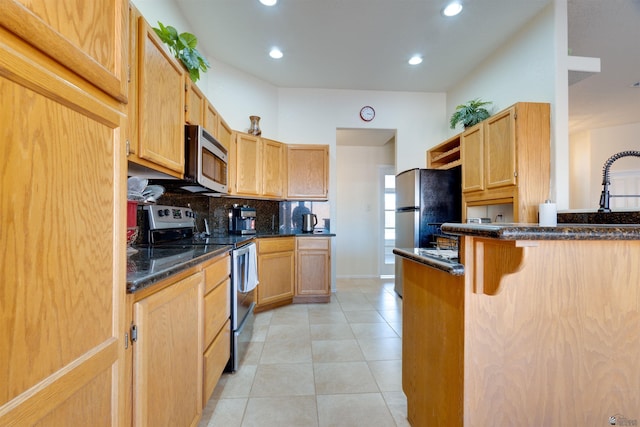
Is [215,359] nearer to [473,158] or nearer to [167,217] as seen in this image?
[167,217]

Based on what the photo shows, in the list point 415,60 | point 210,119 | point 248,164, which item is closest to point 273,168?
point 248,164

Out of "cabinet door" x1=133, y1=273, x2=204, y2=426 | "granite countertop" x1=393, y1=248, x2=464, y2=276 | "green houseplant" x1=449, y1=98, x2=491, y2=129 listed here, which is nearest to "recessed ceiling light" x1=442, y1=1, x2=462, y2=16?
"green houseplant" x1=449, y1=98, x2=491, y2=129

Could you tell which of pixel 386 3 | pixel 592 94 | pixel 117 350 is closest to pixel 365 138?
pixel 386 3

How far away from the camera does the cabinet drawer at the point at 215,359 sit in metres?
1.38

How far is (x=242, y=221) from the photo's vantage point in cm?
305

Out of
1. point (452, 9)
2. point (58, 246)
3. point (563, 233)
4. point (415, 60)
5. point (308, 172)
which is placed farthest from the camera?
point (308, 172)

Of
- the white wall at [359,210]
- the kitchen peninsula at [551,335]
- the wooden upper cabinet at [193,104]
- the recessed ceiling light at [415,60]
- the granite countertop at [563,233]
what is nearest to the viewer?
the granite countertop at [563,233]

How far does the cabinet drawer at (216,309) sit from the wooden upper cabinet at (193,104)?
1.14 metres

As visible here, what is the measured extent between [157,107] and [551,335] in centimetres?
198

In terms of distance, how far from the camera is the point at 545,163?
223cm

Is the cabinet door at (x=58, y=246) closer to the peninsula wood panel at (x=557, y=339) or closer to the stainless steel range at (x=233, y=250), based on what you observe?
the stainless steel range at (x=233, y=250)

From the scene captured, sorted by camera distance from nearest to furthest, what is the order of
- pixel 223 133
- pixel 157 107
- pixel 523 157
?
pixel 157 107
pixel 523 157
pixel 223 133

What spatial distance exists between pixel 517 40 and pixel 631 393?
9.84ft

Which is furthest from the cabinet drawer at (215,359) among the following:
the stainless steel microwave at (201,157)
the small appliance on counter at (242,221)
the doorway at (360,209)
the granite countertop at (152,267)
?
the doorway at (360,209)
